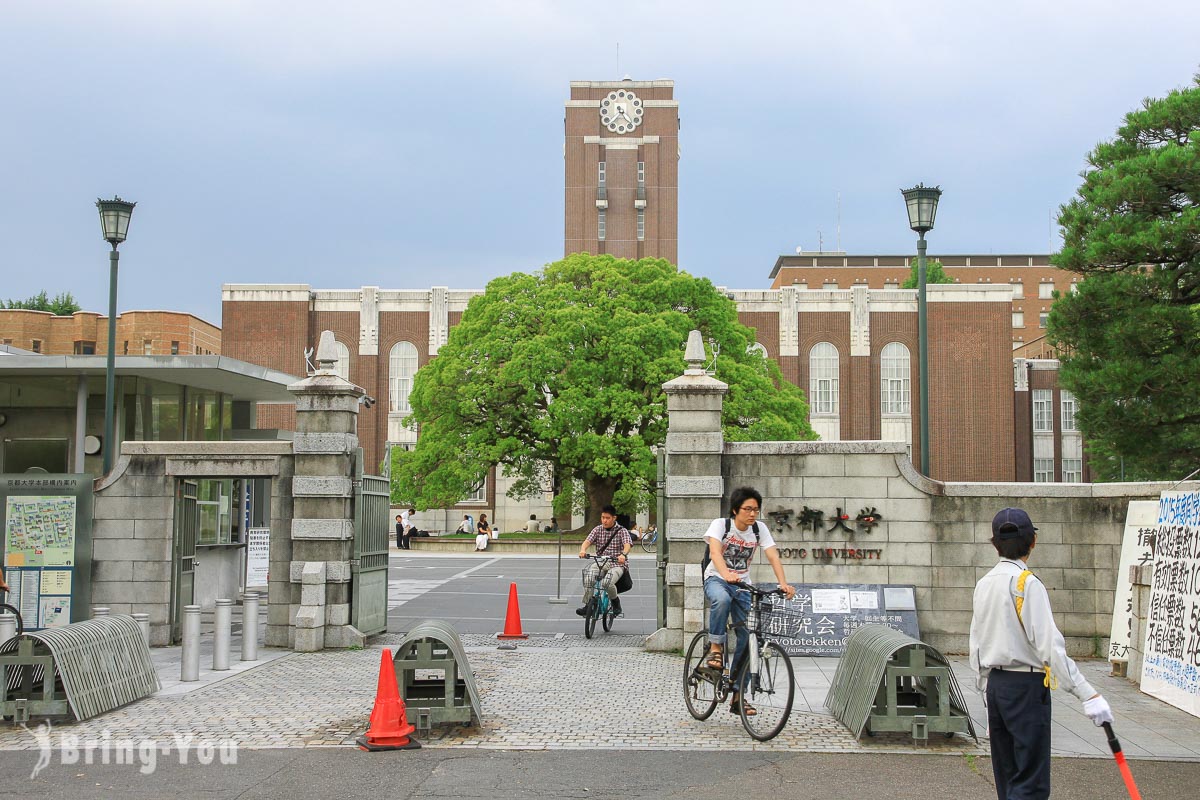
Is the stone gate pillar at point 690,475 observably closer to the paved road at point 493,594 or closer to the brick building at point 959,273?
the paved road at point 493,594

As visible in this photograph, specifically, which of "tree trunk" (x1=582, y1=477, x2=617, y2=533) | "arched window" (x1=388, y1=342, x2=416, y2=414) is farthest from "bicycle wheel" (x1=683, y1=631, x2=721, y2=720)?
"arched window" (x1=388, y1=342, x2=416, y2=414)

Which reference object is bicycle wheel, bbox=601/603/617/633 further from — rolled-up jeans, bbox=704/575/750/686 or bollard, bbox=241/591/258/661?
rolled-up jeans, bbox=704/575/750/686

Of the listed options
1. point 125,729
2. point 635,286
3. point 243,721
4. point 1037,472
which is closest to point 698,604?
point 243,721

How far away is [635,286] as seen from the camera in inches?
1805

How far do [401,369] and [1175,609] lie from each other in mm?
58112

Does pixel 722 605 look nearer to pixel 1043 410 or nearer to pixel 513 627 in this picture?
pixel 513 627

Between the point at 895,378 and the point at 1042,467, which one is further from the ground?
the point at 895,378

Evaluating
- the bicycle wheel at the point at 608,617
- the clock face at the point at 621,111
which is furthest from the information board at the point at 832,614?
the clock face at the point at 621,111

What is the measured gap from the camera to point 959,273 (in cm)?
10475

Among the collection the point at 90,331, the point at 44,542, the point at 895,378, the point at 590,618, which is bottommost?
the point at 590,618

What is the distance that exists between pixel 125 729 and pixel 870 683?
229 inches

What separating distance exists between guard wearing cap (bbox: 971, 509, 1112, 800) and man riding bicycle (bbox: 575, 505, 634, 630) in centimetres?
994

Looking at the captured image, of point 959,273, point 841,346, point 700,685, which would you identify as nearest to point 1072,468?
point 841,346

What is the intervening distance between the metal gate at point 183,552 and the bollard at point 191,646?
2544 millimetres
